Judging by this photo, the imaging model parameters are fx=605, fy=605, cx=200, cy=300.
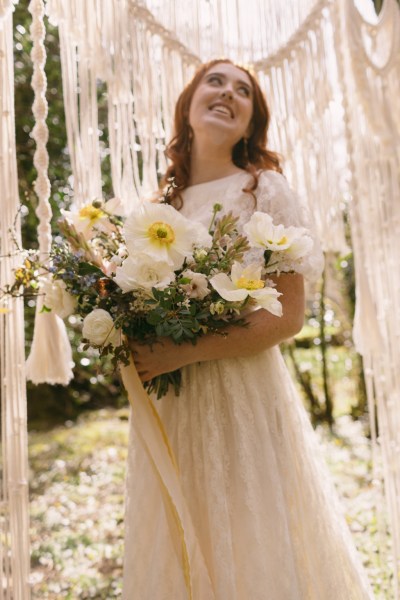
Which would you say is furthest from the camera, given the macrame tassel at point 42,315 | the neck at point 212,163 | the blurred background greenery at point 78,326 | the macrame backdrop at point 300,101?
the blurred background greenery at point 78,326

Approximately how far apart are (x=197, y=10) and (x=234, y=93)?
14.6 inches

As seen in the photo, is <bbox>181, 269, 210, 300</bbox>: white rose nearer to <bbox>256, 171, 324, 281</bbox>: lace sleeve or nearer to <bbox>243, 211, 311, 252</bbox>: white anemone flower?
<bbox>243, 211, 311, 252</bbox>: white anemone flower

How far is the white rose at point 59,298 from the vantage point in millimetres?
1163

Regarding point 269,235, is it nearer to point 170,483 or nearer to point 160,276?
point 160,276

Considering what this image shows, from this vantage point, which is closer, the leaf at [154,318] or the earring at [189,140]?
the leaf at [154,318]

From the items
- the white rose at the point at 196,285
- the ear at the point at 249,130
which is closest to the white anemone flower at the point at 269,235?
the white rose at the point at 196,285

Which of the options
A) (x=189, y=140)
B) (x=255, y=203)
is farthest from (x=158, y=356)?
(x=189, y=140)

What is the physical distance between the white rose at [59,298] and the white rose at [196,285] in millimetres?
252

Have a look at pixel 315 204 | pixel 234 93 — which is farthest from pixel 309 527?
pixel 234 93

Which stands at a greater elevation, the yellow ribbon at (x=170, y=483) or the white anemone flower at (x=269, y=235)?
the white anemone flower at (x=269, y=235)

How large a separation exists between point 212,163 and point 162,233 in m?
0.57

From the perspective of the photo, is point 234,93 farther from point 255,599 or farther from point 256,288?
point 255,599

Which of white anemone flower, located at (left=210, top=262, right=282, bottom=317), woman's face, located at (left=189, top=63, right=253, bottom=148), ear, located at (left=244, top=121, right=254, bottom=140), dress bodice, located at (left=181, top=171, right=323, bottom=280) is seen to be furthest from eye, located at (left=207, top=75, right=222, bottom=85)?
white anemone flower, located at (left=210, top=262, right=282, bottom=317)

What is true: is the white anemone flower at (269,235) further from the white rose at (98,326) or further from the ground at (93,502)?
the ground at (93,502)
